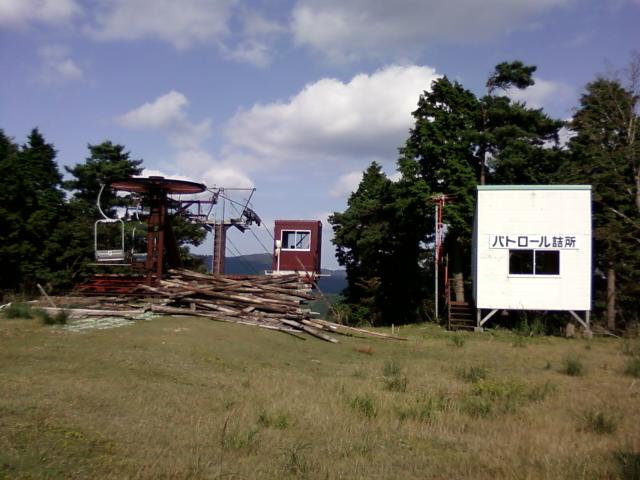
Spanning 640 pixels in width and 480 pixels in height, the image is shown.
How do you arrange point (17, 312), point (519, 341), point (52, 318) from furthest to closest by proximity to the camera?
point (519, 341) → point (17, 312) → point (52, 318)

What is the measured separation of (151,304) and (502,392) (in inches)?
444

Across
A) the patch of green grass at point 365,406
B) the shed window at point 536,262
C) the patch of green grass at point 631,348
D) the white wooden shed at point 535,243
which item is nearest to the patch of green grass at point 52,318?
the patch of green grass at point 365,406

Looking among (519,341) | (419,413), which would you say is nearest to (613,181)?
(519,341)

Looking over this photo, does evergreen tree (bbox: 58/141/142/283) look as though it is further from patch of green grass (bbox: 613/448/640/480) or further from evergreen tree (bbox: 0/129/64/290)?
patch of green grass (bbox: 613/448/640/480)

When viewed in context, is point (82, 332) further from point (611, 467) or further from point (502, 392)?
point (611, 467)

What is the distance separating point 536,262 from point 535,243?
2495 millimetres

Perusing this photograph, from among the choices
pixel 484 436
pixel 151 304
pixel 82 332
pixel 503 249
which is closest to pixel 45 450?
pixel 484 436

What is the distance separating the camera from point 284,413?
8.22 metres

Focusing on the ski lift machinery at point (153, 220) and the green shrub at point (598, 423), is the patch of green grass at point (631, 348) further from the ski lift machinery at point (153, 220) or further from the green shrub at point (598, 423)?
the ski lift machinery at point (153, 220)

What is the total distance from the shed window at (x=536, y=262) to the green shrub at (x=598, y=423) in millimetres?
15661

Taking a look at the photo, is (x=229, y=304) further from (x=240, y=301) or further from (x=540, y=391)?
(x=540, y=391)

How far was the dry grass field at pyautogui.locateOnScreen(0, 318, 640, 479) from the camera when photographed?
6.02m

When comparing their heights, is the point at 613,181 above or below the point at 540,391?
above

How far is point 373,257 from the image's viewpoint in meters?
39.6
